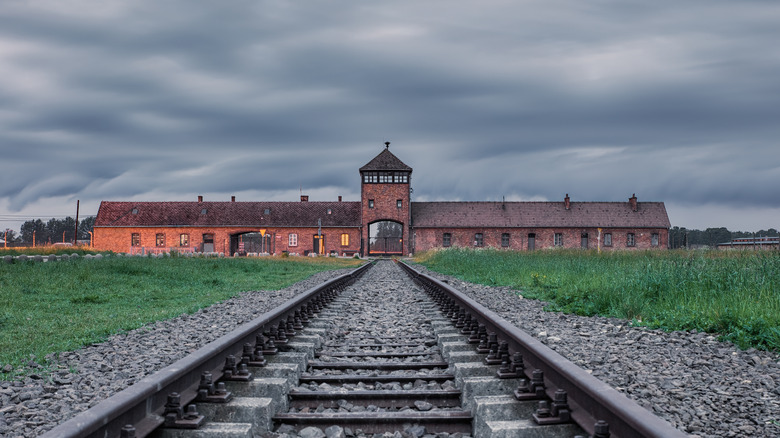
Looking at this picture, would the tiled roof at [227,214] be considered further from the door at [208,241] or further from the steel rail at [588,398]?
the steel rail at [588,398]

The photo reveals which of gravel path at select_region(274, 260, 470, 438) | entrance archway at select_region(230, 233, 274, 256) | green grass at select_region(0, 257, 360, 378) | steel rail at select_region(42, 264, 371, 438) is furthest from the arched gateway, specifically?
steel rail at select_region(42, 264, 371, 438)

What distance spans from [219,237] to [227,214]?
249cm

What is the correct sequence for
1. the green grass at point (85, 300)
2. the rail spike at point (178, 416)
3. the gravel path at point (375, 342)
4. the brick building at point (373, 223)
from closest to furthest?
the rail spike at point (178, 416)
the gravel path at point (375, 342)
the green grass at point (85, 300)
the brick building at point (373, 223)

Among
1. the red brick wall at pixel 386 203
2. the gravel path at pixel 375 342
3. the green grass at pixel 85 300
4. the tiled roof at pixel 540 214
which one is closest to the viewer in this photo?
the gravel path at pixel 375 342

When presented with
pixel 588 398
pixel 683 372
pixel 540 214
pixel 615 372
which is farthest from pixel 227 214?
pixel 588 398

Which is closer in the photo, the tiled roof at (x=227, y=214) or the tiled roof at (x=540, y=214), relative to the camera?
the tiled roof at (x=227, y=214)

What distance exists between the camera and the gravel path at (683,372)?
126 inches

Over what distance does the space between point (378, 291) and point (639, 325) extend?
6410 mm

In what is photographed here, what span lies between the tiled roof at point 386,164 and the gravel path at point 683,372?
4593cm

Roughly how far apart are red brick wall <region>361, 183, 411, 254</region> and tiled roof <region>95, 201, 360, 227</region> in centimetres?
225

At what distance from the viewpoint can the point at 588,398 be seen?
2715 mm

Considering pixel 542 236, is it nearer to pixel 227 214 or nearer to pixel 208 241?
pixel 227 214

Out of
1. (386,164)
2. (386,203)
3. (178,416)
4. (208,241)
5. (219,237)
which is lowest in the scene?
(178,416)

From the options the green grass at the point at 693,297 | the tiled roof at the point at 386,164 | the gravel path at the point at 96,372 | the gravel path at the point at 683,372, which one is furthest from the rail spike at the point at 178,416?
the tiled roof at the point at 386,164
